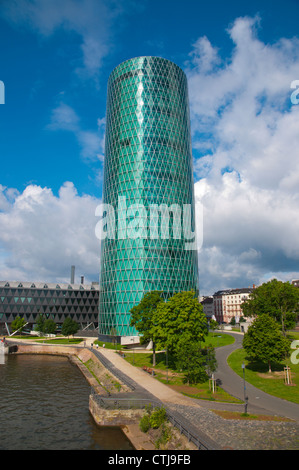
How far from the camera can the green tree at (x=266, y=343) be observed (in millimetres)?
55219

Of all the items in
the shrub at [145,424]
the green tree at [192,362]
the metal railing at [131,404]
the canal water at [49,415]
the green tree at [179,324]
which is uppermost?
the green tree at [179,324]

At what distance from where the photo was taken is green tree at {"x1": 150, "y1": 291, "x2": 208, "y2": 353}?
56438 millimetres

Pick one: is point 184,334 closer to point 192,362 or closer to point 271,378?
point 192,362

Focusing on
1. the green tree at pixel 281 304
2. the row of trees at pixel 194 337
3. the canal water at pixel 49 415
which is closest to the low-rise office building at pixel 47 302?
the canal water at pixel 49 415

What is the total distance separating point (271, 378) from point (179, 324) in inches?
669

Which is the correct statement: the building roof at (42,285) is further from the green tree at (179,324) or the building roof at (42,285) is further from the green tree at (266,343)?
the green tree at (266,343)

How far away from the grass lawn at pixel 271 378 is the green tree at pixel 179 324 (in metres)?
10.3

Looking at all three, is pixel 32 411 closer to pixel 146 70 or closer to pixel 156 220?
pixel 156 220

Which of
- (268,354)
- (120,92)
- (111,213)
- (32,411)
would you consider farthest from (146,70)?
(32,411)

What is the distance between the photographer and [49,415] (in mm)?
42656

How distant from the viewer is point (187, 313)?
2324 inches

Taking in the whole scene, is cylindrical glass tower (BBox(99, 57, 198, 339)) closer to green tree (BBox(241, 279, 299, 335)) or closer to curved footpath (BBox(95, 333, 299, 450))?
green tree (BBox(241, 279, 299, 335))

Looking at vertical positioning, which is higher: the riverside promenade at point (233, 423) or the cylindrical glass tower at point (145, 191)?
the cylindrical glass tower at point (145, 191)

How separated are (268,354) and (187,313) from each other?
15.0 m
